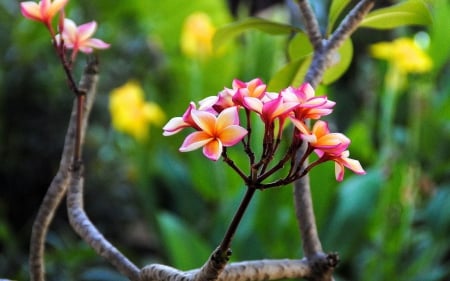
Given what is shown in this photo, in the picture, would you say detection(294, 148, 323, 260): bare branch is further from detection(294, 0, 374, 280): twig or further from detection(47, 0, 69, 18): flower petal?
detection(47, 0, 69, 18): flower petal

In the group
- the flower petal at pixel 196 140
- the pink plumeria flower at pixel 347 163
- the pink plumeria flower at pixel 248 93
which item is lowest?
the pink plumeria flower at pixel 347 163

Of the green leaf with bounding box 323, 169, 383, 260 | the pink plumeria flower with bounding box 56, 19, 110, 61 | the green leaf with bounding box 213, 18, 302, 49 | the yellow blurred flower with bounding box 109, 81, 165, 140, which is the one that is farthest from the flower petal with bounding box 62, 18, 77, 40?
the yellow blurred flower with bounding box 109, 81, 165, 140

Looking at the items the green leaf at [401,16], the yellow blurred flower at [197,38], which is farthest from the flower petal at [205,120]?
the yellow blurred flower at [197,38]

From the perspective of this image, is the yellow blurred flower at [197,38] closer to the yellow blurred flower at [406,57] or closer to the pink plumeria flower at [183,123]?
the yellow blurred flower at [406,57]

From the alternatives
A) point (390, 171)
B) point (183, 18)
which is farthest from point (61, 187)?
point (183, 18)

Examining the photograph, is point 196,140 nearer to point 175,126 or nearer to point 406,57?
point 175,126

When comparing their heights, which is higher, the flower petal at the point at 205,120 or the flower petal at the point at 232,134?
the flower petal at the point at 205,120
